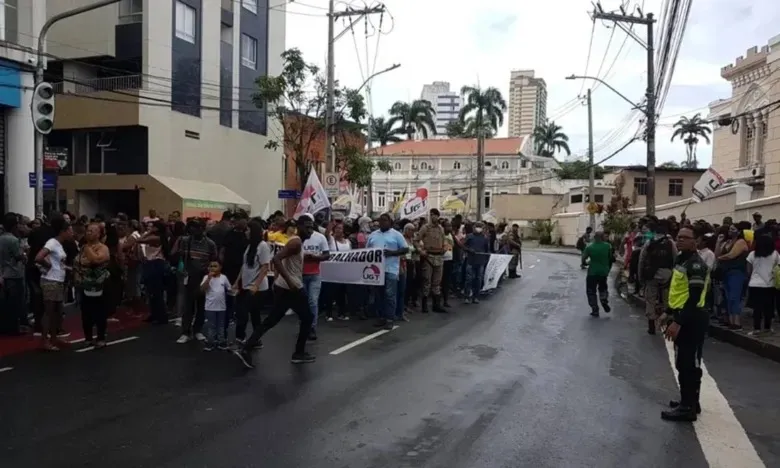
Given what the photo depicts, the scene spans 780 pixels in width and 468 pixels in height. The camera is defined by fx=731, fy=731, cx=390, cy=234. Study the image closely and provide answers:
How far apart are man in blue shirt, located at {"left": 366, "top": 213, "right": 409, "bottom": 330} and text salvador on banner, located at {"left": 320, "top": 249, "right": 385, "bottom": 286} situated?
4.9 inches

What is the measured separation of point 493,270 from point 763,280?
804 centimetres

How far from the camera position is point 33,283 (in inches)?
433

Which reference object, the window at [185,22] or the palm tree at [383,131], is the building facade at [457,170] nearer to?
the palm tree at [383,131]

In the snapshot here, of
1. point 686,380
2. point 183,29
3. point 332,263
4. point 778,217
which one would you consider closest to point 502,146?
point 183,29

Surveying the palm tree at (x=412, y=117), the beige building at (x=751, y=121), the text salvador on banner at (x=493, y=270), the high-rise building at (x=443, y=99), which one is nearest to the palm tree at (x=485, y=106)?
the palm tree at (x=412, y=117)

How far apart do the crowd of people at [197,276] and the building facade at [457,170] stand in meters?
73.3

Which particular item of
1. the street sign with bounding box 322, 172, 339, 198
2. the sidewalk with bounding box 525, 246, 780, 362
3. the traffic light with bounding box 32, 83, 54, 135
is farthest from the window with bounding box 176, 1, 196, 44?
the sidewalk with bounding box 525, 246, 780, 362

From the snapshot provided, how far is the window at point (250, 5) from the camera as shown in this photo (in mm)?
36406

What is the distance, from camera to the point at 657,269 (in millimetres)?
12547

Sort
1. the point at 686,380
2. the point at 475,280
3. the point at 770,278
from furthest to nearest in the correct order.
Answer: the point at 475,280, the point at 770,278, the point at 686,380

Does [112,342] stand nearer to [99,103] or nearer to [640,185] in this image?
[99,103]

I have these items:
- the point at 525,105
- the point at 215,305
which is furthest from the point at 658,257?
the point at 525,105

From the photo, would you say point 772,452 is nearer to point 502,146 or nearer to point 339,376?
point 339,376

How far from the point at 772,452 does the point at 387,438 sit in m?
3.24
